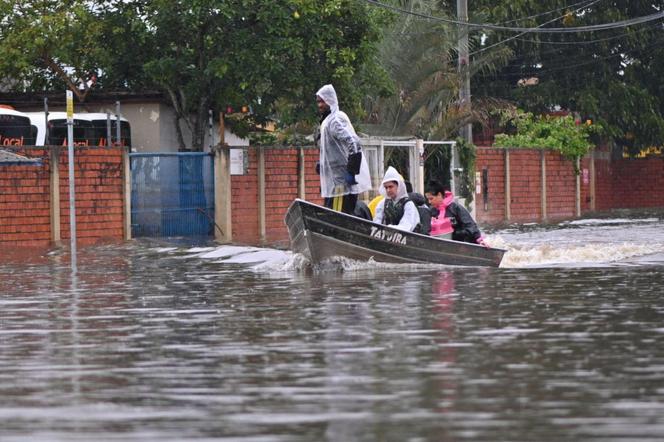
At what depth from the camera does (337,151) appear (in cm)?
1931

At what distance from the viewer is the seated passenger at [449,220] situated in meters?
19.9

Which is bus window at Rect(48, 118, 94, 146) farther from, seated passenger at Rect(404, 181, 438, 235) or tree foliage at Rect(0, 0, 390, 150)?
seated passenger at Rect(404, 181, 438, 235)

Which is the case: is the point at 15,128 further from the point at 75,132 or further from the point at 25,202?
the point at 25,202

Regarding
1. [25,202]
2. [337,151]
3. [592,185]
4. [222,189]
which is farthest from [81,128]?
[592,185]

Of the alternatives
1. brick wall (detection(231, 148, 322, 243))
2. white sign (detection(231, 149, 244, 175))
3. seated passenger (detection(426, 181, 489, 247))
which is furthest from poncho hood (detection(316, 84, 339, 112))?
white sign (detection(231, 149, 244, 175))

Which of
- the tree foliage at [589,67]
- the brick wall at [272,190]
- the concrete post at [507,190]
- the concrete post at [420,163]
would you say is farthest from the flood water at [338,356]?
the tree foliage at [589,67]

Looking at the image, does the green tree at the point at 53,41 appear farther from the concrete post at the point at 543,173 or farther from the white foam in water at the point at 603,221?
the concrete post at the point at 543,173

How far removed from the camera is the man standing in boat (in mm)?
18906

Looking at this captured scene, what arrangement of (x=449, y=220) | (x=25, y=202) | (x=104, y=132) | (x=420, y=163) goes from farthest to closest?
(x=420, y=163) → (x=104, y=132) → (x=25, y=202) → (x=449, y=220)

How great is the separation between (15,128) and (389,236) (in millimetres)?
15803

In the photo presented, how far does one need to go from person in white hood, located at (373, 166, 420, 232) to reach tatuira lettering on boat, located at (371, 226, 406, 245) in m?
0.14

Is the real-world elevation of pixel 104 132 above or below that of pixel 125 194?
above

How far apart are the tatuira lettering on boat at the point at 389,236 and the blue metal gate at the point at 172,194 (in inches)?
436

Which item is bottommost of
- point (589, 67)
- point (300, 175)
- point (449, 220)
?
point (449, 220)
